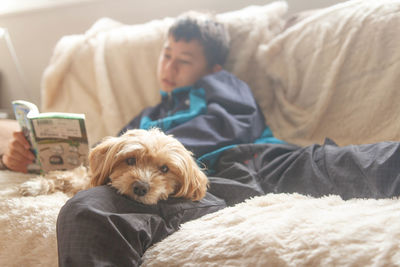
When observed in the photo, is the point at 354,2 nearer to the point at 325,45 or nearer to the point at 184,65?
the point at 325,45

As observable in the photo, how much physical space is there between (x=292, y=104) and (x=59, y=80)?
1.40 metres

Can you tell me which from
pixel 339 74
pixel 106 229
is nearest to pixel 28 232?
pixel 106 229

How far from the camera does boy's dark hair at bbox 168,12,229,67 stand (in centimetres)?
154

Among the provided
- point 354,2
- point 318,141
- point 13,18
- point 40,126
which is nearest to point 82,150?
point 40,126

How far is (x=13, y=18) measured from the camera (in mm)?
2428

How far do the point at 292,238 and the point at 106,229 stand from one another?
1.54ft

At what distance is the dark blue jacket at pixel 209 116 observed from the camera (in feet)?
4.25

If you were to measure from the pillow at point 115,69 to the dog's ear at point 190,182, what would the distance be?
0.87 m

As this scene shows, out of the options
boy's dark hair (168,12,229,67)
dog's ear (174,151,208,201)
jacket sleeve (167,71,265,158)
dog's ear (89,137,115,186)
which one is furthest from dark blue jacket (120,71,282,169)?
dog's ear (89,137,115,186)

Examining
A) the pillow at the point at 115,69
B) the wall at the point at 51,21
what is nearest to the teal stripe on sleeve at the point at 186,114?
the pillow at the point at 115,69

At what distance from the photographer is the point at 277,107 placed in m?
1.70

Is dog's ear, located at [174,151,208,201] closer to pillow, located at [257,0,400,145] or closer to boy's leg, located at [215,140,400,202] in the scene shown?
boy's leg, located at [215,140,400,202]

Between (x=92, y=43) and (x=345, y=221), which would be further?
(x=92, y=43)

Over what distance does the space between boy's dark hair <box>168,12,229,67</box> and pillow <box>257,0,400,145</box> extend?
0.75 ft
